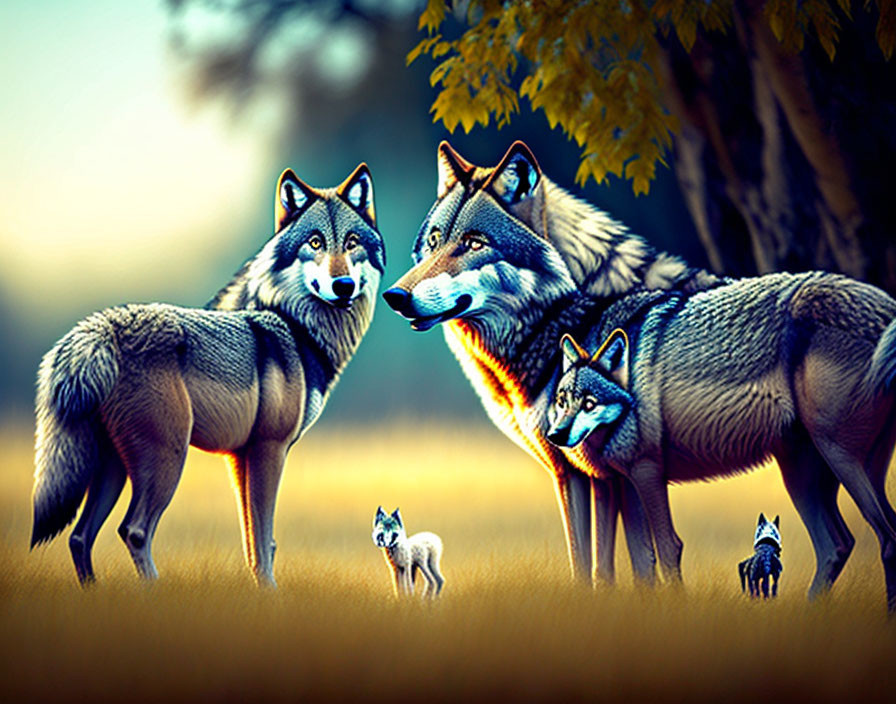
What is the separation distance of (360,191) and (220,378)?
52.1 inches

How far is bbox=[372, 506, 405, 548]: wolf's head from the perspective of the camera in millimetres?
5266

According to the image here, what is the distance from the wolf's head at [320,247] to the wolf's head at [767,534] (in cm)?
251

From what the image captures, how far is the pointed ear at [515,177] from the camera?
5367 mm

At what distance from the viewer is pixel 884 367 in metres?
4.92

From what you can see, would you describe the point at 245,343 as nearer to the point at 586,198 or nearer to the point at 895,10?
the point at 586,198

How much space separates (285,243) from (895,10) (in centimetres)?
358

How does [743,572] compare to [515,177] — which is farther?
[515,177]

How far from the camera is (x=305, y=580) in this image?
5504 millimetres

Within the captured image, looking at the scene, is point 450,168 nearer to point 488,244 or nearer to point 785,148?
point 488,244

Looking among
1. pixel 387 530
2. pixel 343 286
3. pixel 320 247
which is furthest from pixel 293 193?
pixel 387 530

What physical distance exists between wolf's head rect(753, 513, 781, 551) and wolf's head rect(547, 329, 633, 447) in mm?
978

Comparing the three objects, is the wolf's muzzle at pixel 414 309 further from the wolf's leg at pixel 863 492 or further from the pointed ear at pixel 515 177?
the wolf's leg at pixel 863 492

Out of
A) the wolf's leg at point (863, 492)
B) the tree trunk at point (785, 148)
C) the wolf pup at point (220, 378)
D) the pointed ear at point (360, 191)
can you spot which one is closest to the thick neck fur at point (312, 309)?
the wolf pup at point (220, 378)

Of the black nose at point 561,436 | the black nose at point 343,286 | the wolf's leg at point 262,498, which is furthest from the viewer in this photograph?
the black nose at point 343,286
